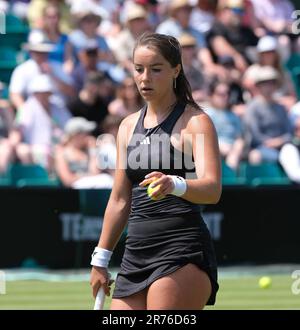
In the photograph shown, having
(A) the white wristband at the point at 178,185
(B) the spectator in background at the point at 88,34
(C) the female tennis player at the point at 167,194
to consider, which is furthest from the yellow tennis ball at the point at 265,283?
(A) the white wristband at the point at 178,185

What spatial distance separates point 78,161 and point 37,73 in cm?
171

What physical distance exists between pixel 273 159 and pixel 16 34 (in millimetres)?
4453

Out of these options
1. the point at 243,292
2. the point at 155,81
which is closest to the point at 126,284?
the point at 155,81

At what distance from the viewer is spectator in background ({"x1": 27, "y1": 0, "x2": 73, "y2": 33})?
16.2m

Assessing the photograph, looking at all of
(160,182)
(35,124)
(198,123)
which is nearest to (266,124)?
(35,124)

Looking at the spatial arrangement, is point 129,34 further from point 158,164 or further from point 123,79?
point 158,164

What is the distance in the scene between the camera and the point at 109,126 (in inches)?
587

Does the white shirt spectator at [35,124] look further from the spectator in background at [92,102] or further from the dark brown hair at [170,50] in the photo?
the dark brown hair at [170,50]

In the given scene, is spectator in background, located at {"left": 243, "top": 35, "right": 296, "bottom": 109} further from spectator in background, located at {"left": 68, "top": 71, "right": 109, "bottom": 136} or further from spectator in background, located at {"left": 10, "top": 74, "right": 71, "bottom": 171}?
spectator in background, located at {"left": 10, "top": 74, "right": 71, "bottom": 171}

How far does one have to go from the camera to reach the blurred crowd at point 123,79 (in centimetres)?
1476

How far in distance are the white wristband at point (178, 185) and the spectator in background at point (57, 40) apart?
418 inches

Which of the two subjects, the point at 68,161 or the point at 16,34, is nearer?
the point at 68,161

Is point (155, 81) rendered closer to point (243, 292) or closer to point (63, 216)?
point (243, 292)

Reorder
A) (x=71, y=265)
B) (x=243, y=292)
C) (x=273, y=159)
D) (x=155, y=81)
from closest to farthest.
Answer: (x=155, y=81)
(x=243, y=292)
(x=71, y=265)
(x=273, y=159)
